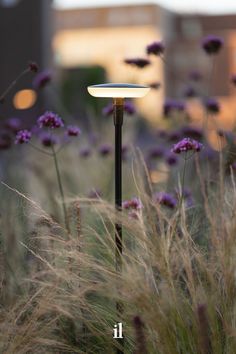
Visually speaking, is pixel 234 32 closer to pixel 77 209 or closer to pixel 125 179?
pixel 125 179

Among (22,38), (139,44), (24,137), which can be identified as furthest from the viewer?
(139,44)

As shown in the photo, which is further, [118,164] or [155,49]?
[155,49]

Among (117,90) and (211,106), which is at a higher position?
(117,90)

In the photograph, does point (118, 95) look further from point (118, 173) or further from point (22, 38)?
point (22, 38)

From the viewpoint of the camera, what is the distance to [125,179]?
372 cm

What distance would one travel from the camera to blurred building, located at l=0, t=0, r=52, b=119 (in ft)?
35.6

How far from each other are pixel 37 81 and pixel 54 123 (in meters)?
0.81

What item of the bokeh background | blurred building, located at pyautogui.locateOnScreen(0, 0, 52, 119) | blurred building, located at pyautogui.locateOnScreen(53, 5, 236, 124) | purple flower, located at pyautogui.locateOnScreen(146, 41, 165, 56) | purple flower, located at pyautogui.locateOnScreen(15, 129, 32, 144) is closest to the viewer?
purple flower, located at pyautogui.locateOnScreen(15, 129, 32, 144)

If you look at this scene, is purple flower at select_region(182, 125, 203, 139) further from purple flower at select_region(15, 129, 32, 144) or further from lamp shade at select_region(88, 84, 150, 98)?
lamp shade at select_region(88, 84, 150, 98)

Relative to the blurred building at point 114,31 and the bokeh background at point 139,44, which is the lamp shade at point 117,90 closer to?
the bokeh background at point 139,44

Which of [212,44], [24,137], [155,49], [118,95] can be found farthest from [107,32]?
[118,95]

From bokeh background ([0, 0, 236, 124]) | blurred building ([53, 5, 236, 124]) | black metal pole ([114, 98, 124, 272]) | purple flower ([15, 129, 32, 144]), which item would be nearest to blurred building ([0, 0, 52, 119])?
bokeh background ([0, 0, 236, 124])

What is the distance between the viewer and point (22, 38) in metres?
11.0

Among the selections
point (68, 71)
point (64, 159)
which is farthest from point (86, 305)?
point (68, 71)
